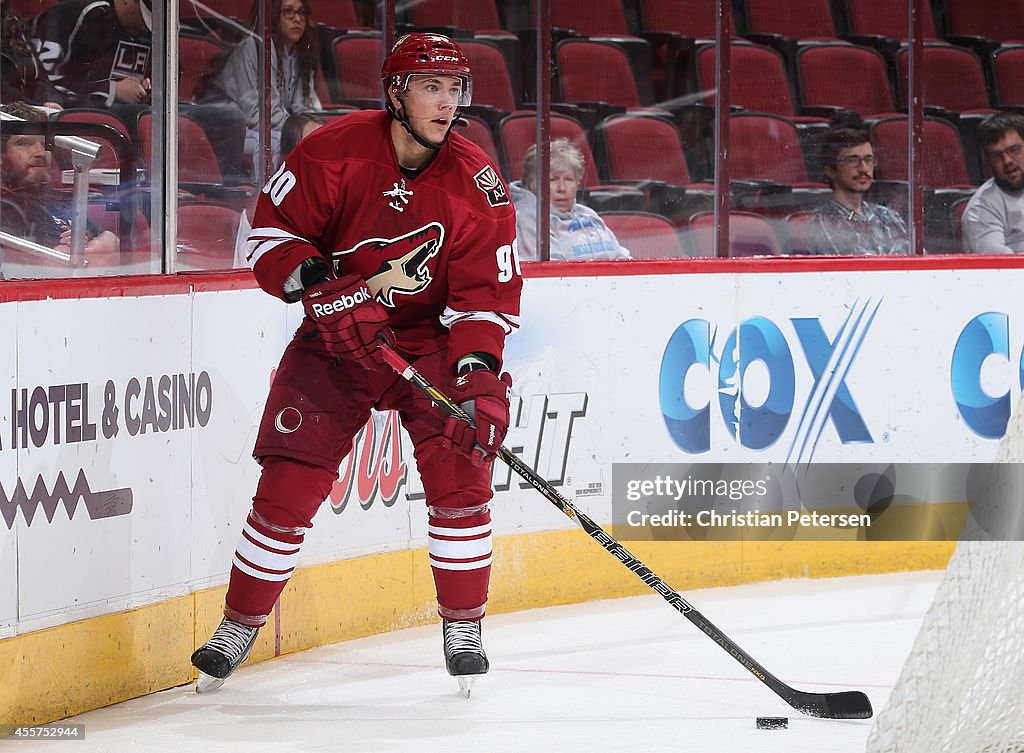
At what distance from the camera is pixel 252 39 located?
365 cm

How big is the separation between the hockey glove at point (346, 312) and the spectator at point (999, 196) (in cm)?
223

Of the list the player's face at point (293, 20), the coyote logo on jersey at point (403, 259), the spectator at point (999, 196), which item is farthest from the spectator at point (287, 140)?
the spectator at point (999, 196)

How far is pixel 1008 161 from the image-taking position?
4688 millimetres

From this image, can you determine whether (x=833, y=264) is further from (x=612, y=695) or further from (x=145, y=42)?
(x=145, y=42)

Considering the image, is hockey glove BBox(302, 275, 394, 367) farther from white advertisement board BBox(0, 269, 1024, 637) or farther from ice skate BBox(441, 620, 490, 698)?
ice skate BBox(441, 620, 490, 698)

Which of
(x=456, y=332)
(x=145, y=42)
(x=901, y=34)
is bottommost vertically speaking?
(x=456, y=332)

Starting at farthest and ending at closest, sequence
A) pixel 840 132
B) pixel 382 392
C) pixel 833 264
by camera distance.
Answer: pixel 840 132 < pixel 833 264 < pixel 382 392

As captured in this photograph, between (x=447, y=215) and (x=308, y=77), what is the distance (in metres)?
1.00

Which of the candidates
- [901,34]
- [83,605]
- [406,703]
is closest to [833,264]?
[901,34]

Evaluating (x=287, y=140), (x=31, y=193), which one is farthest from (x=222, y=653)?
(x=287, y=140)

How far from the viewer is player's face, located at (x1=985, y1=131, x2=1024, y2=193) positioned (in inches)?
183

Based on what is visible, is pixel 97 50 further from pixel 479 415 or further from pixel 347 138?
pixel 479 415

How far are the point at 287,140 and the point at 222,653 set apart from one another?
1339 mm

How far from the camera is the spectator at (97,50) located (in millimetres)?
3008
